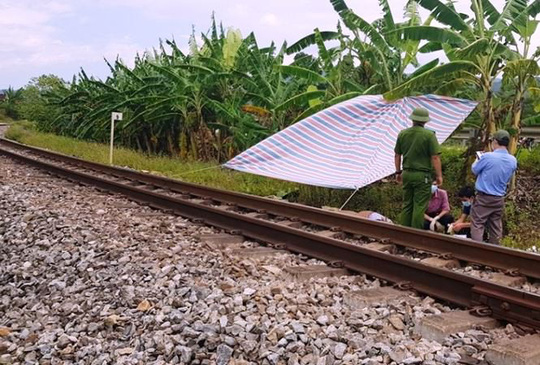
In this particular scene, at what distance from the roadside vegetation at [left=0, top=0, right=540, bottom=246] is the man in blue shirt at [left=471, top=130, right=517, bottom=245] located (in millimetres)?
720

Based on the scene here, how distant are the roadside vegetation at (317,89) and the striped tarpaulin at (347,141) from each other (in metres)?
0.39

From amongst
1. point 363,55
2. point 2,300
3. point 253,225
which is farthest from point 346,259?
point 363,55

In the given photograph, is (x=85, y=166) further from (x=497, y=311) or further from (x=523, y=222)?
(x=497, y=311)

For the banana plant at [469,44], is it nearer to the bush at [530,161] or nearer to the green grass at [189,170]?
the bush at [530,161]

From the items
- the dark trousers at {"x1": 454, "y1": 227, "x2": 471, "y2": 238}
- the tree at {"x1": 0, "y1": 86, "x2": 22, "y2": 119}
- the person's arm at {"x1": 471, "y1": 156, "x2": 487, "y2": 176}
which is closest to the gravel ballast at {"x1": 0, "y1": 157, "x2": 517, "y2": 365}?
the person's arm at {"x1": 471, "y1": 156, "x2": 487, "y2": 176}

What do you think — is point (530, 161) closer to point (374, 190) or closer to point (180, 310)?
point (374, 190)

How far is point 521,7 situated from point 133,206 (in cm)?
692

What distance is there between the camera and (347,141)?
10016 millimetres

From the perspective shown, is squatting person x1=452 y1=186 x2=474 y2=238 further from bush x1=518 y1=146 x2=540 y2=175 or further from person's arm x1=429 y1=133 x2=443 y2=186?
bush x1=518 y1=146 x2=540 y2=175

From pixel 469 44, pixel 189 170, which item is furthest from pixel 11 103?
pixel 469 44

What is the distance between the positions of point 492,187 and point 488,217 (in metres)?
0.40

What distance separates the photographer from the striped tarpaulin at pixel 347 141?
9.31 meters

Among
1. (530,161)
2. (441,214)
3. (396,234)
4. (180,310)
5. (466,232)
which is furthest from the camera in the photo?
(530,161)

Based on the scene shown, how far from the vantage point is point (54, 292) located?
17.8ft
